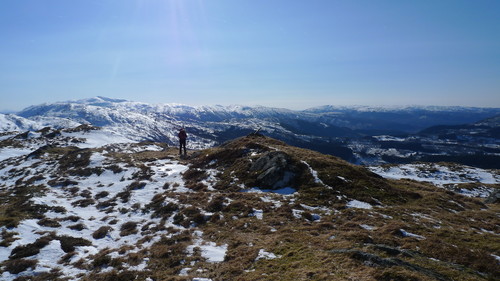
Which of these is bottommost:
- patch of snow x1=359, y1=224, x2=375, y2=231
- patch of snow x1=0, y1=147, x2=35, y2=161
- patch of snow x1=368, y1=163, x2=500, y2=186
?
patch of snow x1=368, y1=163, x2=500, y2=186

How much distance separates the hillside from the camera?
1120 centimetres

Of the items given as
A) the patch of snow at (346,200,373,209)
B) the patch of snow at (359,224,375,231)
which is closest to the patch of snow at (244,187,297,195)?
the patch of snow at (346,200,373,209)

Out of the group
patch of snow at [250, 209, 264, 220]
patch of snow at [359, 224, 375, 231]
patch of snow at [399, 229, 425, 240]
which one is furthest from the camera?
patch of snow at [250, 209, 264, 220]

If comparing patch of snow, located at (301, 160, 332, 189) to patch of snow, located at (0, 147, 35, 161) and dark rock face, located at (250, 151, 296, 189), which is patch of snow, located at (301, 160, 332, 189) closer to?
dark rock face, located at (250, 151, 296, 189)

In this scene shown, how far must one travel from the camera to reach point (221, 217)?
736 inches

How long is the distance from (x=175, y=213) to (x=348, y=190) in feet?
52.2

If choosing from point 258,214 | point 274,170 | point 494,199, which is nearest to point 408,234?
point 258,214

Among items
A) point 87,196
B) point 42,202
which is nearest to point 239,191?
point 87,196

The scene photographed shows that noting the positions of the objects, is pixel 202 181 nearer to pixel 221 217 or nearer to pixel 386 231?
pixel 221 217

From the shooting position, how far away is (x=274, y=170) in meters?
25.6

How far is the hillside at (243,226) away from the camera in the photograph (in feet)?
36.8

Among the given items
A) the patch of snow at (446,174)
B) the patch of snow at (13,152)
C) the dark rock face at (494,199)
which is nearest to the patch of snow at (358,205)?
the dark rock face at (494,199)

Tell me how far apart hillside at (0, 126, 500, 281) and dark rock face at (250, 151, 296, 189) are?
0.12 meters

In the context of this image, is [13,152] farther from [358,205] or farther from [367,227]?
[367,227]
